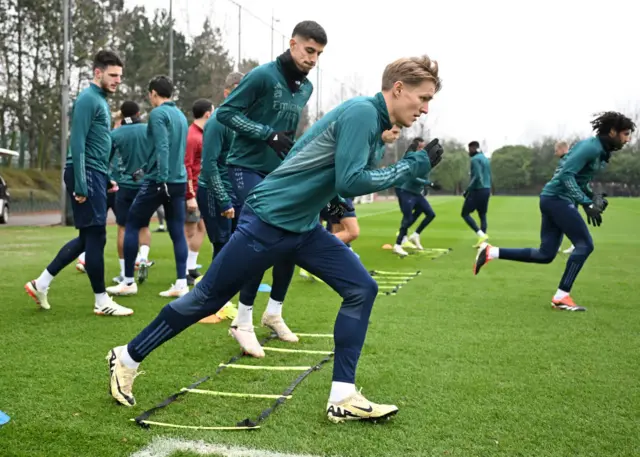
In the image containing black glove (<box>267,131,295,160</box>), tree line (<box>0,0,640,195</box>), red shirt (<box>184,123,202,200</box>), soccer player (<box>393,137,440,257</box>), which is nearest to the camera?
black glove (<box>267,131,295,160</box>)

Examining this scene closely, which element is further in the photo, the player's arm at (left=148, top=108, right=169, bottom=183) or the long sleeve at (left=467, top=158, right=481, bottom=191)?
the long sleeve at (left=467, top=158, right=481, bottom=191)

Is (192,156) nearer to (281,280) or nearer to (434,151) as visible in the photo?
(281,280)

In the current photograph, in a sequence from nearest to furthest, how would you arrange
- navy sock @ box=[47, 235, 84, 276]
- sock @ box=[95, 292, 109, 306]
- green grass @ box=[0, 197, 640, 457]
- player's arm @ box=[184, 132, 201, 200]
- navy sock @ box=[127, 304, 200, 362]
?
1. green grass @ box=[0, 197, 640, 457]
2. navy sock @ box=[127, 304, 200, 362]
3. sock @ box=[95, 292, 109, 306]
4. navy sock @ box=[47, 235, 84, 276]
5. player's arm @ box=[184, 132, 201, 200]

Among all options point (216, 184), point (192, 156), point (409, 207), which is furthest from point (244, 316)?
point (409, 207)

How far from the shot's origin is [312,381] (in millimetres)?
4230

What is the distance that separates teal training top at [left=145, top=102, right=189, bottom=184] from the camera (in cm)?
683

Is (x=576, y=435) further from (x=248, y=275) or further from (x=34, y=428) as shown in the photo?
(x=34, y=428)

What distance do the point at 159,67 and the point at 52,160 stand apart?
1016 cm

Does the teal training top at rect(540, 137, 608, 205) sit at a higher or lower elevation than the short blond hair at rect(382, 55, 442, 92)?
lower

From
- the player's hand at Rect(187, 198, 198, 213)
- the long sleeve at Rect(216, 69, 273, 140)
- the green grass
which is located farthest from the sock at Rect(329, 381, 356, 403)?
the player's hand at Rect(187, 198, 198, 213)

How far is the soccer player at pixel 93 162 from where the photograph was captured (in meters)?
5.77

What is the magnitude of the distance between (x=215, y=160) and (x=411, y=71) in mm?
2756

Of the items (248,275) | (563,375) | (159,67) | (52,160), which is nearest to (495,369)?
(563,375)

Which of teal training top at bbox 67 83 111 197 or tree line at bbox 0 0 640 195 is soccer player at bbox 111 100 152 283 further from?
tree line at bbox 0 0 640 195
